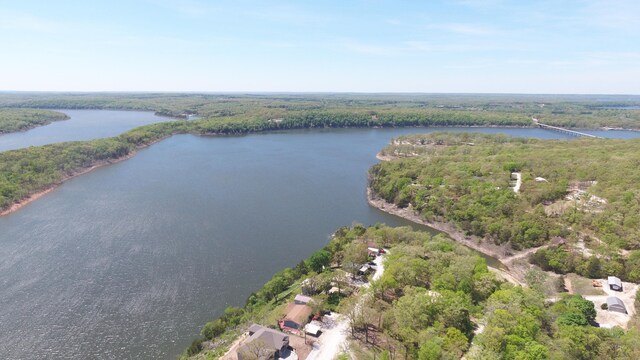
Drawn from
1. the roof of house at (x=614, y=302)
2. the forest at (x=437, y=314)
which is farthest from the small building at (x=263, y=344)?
the roof of house at (x=614, y=302)

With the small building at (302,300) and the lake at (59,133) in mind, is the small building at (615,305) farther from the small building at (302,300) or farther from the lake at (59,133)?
the lake at (59,133)

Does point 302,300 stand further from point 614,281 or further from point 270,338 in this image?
point 614,281

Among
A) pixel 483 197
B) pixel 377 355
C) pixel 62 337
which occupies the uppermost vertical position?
pixel 483 197

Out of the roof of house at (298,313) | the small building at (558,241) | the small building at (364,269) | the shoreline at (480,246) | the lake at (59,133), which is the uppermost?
the lake at (59,133)

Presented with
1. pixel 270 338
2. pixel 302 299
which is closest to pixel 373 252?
pixel 302 299

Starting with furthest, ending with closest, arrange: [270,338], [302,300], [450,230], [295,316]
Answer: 1. [450,230]
2. [302,300]
3. [295,316]
4. [270,338]

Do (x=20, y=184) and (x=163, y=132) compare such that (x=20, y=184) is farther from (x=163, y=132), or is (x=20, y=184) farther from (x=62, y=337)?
(x=163, y=132)

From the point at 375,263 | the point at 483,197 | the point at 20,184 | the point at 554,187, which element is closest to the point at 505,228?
the point at 483,197
